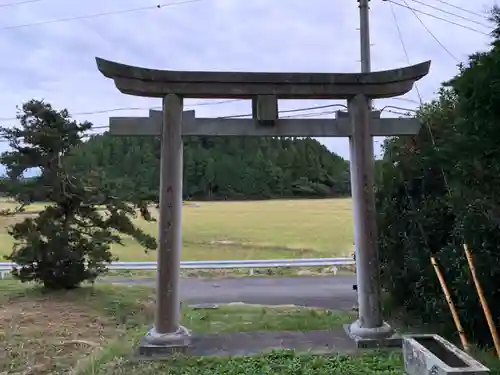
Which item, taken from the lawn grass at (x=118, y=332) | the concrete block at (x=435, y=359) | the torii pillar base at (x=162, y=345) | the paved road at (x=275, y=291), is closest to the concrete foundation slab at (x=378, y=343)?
the lawn grass at (x=118, y=332)

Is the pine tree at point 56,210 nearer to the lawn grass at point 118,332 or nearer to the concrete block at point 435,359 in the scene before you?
the lawn grass at point 118,332

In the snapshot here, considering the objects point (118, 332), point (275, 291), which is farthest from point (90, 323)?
point (275, 291)

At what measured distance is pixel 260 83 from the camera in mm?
5754

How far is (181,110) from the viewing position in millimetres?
5656

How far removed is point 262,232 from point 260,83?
1143cm

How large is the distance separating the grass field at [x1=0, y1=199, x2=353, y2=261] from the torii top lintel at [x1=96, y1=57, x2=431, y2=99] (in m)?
7.49

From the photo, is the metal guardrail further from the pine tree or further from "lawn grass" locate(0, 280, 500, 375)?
the pine tree

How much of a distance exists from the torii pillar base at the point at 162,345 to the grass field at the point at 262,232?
7.71 metres

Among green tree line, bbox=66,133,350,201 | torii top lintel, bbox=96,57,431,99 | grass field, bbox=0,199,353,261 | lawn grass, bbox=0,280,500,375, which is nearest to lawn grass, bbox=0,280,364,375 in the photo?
lawn grass, bbox=0,280,500,375

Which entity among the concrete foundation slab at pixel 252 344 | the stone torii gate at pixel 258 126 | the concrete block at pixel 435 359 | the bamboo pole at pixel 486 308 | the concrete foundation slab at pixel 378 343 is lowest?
the concrete foundation slab at pixel 252 344

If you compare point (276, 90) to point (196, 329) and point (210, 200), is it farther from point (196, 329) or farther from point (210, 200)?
point (210, 200)

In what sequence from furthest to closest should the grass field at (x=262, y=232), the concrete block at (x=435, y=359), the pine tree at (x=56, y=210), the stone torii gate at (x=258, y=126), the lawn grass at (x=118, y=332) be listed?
the grass field at (x=262, y=232)
the pine tree at (x=56, y=210)
the stone torii gate at (x=258, y=126)
the lawn grass at (x=118, y=332)
the concrete block at (x=435, y=359)

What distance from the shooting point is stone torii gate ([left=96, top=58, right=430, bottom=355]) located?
5.47 metres

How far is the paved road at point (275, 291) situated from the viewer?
32.0 ft
